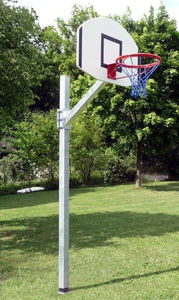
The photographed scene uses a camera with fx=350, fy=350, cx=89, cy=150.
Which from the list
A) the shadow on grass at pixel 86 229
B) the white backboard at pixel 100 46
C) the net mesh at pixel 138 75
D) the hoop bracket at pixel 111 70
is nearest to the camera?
the white backboard at pixel 100 46

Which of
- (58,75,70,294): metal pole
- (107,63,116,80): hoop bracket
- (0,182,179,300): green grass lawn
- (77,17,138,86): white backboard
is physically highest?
(77,17,138,86): white backboard

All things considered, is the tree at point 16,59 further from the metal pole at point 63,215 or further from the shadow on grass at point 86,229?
the metal pole at point 63,215

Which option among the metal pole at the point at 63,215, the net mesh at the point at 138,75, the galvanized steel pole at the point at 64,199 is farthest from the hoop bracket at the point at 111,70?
the metal pole at the point at 63,215

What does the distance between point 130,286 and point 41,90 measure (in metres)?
34.8

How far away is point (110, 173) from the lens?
980 inches

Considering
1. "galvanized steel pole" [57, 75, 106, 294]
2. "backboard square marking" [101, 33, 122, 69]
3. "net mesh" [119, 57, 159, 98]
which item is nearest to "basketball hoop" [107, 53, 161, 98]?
"net mesh" [119, 57, 159, 98]

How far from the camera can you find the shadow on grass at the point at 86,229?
8.77 metres

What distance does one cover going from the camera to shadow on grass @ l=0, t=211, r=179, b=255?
345 inches

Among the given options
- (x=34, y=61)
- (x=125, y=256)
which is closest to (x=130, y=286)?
(x=125, y=256)

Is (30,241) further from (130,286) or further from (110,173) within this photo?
(110,173)

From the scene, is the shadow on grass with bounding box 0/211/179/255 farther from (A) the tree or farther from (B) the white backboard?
(B) the white backboard

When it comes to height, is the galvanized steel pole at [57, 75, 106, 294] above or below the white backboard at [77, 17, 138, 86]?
below

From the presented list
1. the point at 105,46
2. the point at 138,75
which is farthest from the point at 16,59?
the point at 138,75

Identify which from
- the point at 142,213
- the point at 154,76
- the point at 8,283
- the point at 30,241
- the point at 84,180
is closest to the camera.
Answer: the point at 8,283
